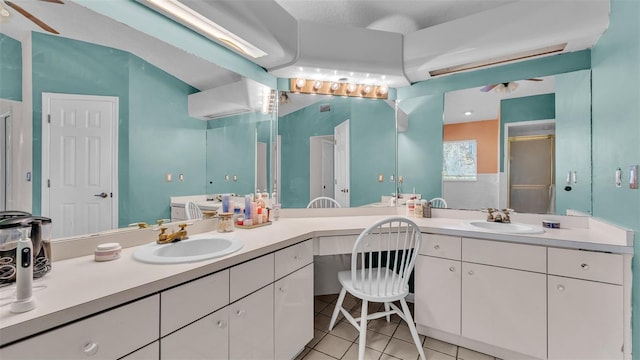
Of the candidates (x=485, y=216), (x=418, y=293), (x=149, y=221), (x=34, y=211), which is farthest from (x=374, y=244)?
(x=34, y=211)

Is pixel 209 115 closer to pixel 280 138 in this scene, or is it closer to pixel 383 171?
pixel 280 138

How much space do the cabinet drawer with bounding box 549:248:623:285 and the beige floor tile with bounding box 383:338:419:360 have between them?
999 mm

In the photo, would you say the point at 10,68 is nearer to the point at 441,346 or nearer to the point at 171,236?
the point at 171,236

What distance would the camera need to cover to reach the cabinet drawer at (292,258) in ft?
4.84

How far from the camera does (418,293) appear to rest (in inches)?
77.4

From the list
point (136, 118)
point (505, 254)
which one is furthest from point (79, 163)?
point (505, 254)

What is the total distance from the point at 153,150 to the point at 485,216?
97.9 inches

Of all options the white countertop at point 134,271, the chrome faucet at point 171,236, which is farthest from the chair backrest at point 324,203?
the chrome faucet at point 171,236

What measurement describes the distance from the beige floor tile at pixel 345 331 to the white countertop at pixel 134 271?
0.80 metres

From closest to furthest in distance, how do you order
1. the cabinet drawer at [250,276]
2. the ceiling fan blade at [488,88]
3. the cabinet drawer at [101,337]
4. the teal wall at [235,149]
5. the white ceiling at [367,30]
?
the cabinet drawer at [101,337], the cabinet drawer at [250,276], the white ceiling at [367,30], the teal wall at [235,149], the ceiling fan blade at [488,88]

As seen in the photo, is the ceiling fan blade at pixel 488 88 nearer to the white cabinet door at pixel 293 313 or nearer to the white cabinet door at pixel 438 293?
the white cabinet door at pixel 438 293

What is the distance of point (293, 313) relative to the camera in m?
1.58

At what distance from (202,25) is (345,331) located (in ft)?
7.70

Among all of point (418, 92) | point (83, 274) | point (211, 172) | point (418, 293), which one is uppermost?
point (418, 92)
